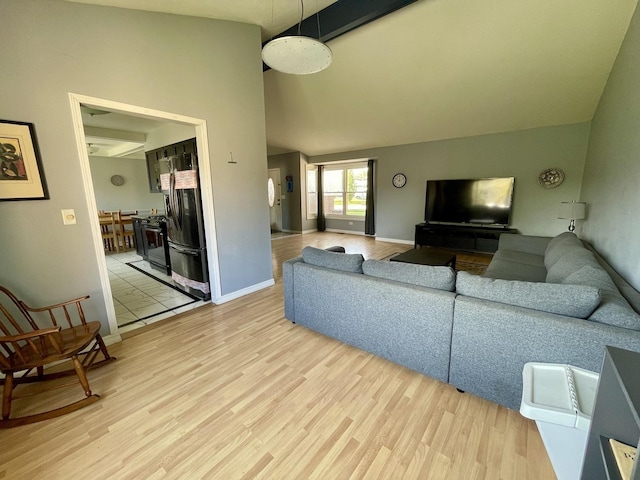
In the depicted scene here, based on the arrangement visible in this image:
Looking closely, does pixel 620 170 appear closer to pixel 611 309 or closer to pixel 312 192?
pixel 611 309

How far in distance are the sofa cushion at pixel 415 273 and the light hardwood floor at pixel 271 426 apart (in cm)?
69

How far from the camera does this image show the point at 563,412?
92cm

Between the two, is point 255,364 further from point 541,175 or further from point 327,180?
point 327,180

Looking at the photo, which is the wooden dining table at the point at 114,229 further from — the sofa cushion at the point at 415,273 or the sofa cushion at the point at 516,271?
the sofa cushion at the point at 516,271

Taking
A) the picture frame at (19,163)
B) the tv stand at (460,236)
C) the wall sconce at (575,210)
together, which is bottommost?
the tv stand at (460,236)

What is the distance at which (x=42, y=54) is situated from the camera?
1.85m

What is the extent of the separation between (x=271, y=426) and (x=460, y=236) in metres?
4.98

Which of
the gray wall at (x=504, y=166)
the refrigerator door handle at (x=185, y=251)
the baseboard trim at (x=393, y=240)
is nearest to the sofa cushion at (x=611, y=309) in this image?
the refrigerator door handle at (x=185, y=251)

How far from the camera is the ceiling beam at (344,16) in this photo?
9.25 feet

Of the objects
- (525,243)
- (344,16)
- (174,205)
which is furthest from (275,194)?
(525,243)

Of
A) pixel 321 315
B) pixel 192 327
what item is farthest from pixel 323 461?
pixel 192 327

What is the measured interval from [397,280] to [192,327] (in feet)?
6.72

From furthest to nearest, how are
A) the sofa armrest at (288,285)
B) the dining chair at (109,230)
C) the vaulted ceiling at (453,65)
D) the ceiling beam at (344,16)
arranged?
the dining chair at (109,230), the ceiling beam at (344,16), the vaulted ceiling at (453,65), the sofa armrest at (288,285)

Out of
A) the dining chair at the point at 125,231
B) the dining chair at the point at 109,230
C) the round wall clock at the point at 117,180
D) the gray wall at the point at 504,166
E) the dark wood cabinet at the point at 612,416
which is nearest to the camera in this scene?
the dark wood cabinet at the point at 612,416
